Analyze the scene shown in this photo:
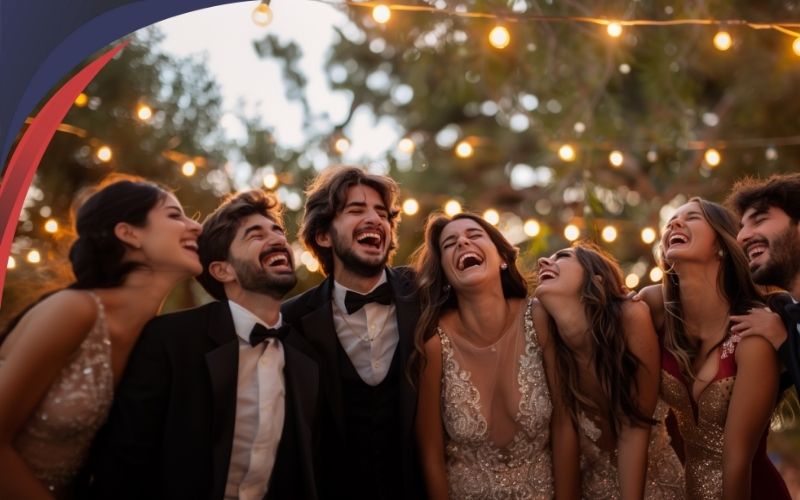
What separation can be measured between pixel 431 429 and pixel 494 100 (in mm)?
4952

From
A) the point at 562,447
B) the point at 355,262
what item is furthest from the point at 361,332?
the point at 562,447

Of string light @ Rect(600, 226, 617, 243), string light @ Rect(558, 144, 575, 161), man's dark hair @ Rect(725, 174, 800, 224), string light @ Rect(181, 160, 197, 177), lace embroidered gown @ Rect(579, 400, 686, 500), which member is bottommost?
lace embroidered gown @ Rect(579, 400, 686, 500)

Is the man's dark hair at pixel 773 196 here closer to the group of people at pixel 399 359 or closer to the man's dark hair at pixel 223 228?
the group of people at pixel 399 359

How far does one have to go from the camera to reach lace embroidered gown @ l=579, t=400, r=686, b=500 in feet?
11.2

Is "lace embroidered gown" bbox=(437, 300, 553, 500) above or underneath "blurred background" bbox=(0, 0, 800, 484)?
underneath

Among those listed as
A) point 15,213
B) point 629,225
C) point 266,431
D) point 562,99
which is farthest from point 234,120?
point 266,431

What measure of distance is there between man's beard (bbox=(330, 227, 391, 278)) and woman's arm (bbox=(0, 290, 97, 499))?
3.61 ft

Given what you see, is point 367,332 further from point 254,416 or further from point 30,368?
point 30,368

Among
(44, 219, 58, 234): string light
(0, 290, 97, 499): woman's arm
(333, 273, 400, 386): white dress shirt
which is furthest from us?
(44, 219, 58, 234): string light

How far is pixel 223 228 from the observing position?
11.0ft

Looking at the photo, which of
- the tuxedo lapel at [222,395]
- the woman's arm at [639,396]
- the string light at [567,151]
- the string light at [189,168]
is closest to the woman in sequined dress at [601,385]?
the woman's arm at [639,396]

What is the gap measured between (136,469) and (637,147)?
17.9 ft

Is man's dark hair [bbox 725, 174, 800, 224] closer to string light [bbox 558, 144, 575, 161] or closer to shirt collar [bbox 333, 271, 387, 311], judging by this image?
shirt collar [bbox 333, 271, 387, 311]

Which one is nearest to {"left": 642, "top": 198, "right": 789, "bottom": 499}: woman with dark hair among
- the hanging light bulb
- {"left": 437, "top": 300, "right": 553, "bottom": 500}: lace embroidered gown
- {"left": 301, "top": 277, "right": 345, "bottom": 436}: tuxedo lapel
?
{"left": 437, "top": 300, "right": 553, "bottom": 500}: lace embroidered gown
